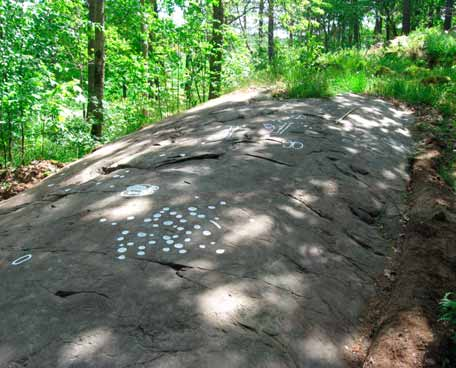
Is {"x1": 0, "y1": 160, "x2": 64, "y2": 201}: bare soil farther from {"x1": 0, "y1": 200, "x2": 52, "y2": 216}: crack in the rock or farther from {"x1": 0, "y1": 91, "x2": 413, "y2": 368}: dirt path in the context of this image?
{"x1": 0, "y1": 200, "x2": 52, "y2": 216}: crack in the rock

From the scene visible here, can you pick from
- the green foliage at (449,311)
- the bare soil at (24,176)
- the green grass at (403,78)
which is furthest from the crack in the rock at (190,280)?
the bare soil at (24,176)

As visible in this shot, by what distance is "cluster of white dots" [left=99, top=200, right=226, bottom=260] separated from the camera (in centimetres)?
240

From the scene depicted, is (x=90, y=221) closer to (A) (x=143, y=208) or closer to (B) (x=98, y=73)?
(A) (x=143, y=208)

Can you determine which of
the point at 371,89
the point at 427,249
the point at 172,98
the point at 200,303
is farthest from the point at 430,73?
the point at 200,303

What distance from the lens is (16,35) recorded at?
5.21 meters

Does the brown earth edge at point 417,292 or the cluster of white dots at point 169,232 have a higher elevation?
the cluster of white dots at point 169,232

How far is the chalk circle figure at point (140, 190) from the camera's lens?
311cm

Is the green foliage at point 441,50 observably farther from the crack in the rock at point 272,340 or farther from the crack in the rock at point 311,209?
the crack in the rock at point 272,340

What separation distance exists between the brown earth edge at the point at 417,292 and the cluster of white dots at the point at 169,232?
99 centimetres

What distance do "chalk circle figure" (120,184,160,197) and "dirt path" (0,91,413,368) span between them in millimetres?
24

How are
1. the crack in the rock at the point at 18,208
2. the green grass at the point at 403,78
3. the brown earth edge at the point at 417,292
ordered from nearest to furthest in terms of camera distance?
the brown earth edge at the point at 417,292
the crack in the rock at the point at 18,208
the green grass at the point at 403,78

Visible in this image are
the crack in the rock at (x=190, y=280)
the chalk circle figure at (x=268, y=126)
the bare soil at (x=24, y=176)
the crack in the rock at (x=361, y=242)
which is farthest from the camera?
the bare soil at (x=24, y=176)

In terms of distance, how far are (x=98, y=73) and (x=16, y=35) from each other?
2599mm

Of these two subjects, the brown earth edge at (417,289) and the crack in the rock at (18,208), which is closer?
the brown earth edge at (417,289)
